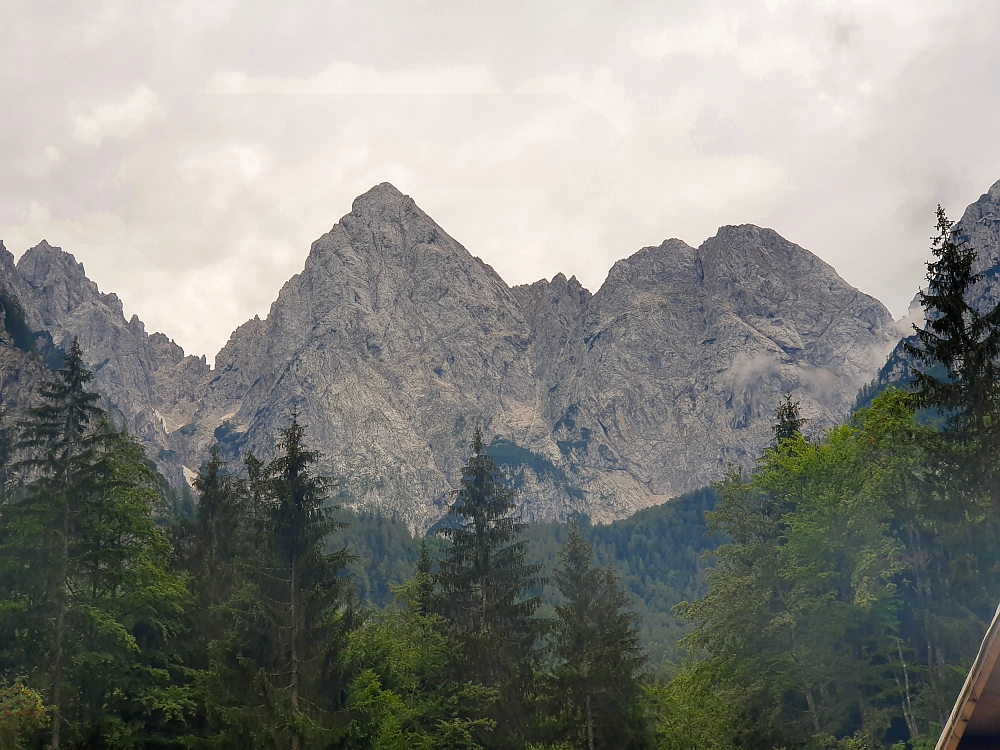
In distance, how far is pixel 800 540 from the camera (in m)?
37.9

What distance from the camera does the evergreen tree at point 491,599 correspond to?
34062 millimetres

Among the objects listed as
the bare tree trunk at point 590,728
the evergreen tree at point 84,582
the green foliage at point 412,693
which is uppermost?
the evergreen tree at point 84,582

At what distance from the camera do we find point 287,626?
30.2 m

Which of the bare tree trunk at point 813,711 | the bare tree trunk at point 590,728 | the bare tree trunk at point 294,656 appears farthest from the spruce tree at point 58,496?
the bare tree trunk at point 813,711

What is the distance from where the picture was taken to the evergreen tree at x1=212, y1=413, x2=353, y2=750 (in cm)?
2700

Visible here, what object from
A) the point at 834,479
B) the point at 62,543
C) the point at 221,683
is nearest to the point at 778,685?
the point at 834,479

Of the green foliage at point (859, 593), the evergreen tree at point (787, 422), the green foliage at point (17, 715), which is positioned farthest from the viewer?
the evergreen tree at point (787, 422)

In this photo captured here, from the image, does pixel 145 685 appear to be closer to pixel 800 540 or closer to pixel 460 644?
pixel 460 644

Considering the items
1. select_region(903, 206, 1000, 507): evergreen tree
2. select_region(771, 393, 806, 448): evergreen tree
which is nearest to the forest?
select_region(903, 206, 1000, 507): evergreen tree

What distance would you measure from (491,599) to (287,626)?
34.0 feet

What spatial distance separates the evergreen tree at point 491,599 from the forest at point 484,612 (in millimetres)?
102

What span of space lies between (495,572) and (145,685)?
14.8 meters

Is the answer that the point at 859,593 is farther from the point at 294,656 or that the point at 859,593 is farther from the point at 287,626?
the point at 287,626

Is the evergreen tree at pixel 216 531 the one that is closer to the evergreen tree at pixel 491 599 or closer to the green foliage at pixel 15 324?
the evergreen tree at pixel 491 599
